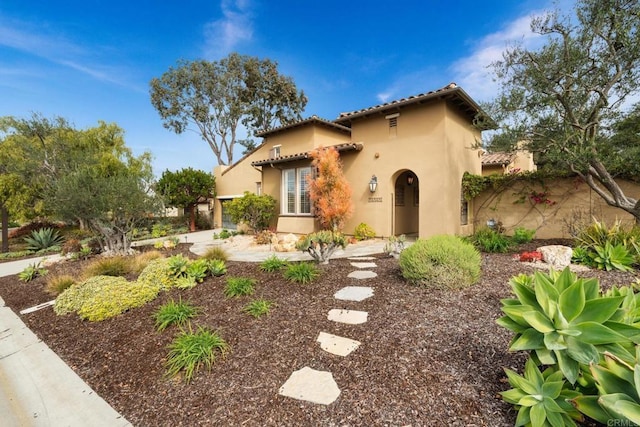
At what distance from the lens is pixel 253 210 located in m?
13.7

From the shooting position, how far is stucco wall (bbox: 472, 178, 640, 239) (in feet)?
29.5

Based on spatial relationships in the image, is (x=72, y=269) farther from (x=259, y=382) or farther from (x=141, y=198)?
(x=259, y=382)

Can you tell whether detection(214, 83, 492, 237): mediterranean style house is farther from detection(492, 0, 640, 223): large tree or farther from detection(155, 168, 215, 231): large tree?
detection(155, 168, 215, 231): large tree

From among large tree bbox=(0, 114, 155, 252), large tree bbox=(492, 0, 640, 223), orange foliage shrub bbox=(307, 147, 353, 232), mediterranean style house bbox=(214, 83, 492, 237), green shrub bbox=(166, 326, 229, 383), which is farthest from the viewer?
orange foliage shrub bbox=(307, 147, 353, 232)

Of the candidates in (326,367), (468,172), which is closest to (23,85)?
(326,367)

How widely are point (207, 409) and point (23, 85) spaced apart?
13.7 metres

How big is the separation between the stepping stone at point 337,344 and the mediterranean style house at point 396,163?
7998mm

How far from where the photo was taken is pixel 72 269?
749 cm

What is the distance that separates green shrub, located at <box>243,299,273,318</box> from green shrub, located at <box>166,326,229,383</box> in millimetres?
666

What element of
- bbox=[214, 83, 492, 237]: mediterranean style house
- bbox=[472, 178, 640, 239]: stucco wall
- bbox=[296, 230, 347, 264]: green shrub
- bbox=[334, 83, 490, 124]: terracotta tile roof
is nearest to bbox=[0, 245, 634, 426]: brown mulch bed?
bbox=[296, 230, 347, 264]: green shrub

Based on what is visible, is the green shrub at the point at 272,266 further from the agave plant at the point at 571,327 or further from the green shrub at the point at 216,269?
the agave plant at the point at 571,327

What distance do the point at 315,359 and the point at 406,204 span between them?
35.7 feet

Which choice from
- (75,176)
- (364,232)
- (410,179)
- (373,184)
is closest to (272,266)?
(364,232)

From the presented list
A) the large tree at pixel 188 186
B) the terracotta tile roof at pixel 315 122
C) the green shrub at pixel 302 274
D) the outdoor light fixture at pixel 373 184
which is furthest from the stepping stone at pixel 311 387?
the large tree at pixel 188 186
